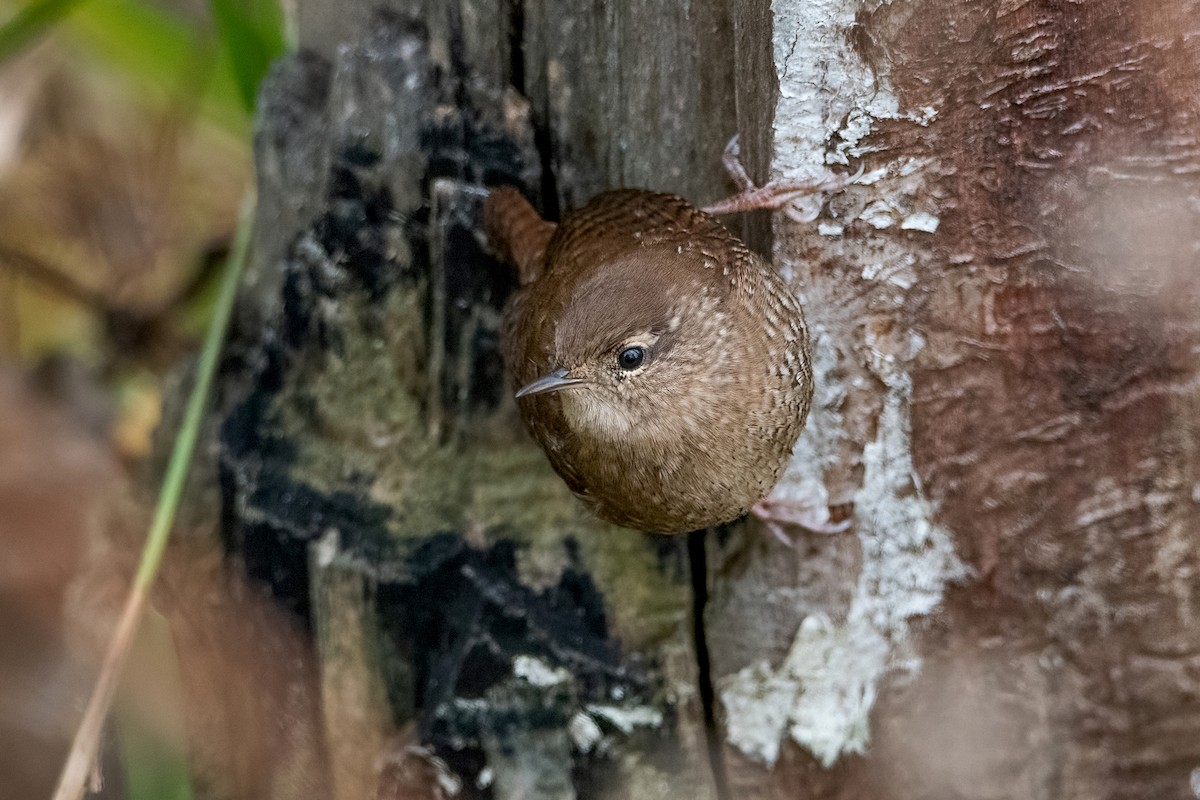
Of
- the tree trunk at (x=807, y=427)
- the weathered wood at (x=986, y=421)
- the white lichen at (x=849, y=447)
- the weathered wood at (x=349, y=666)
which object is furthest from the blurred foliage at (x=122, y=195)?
the weathered wood at (x=986, y=421)

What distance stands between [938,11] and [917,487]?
3.26 ft

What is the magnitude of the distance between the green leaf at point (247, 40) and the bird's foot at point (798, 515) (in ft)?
5.80

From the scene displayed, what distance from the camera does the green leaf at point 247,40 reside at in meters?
2.92

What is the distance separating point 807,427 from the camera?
244cm

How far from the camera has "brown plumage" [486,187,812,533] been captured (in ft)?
7.25

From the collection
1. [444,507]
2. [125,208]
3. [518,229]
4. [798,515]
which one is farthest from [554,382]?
[125,208]

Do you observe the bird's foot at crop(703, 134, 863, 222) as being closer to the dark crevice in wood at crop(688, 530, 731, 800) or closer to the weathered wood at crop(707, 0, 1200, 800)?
the weathered wood at crop(707, 0, 1200, 800)

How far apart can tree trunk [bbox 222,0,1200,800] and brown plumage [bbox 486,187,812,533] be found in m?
0.18

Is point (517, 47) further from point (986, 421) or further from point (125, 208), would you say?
point (125, 208)

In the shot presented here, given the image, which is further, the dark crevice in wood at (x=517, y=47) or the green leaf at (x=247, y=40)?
the green leaf at (x=247, y=40)

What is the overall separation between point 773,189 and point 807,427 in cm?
55

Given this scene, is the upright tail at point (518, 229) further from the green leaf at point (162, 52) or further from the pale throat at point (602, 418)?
the green leaf at point (162, 52)

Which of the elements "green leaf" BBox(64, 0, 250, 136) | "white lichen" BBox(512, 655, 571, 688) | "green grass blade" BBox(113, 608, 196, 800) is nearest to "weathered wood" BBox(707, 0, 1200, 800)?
"white lichen" BBox(512, 655, 571, 688)

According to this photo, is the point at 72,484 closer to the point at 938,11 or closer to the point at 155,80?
the point at 155,80
